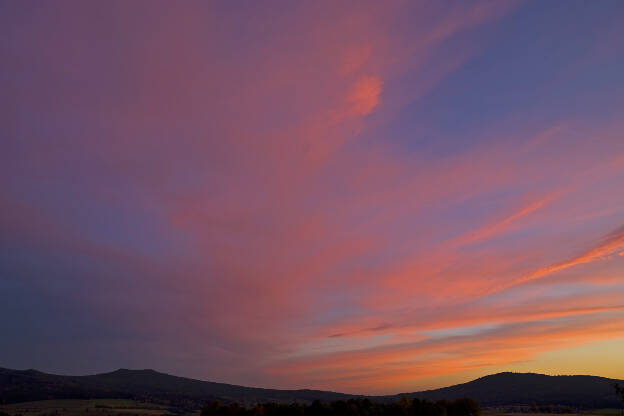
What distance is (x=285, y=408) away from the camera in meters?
149

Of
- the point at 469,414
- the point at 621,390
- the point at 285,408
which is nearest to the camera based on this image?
the point at 621,390

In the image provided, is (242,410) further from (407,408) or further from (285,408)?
(407,408)

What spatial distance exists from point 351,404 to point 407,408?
65.0ft

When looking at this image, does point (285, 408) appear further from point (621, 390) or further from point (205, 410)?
point (621, 390)

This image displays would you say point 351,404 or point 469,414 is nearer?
point 351,404

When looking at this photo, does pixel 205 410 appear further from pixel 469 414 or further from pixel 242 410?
pixel 469 414

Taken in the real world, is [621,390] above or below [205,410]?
above

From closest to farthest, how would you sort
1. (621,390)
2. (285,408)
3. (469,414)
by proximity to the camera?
(621,390), (285,408), (469,414)

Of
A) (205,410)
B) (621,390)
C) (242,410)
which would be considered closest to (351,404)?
(242,410)

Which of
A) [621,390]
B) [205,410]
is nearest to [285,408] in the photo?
[205,410]

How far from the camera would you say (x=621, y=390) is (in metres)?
135

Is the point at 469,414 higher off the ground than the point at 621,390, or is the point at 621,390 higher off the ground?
the point at 621,390

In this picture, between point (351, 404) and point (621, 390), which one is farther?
point (351, 404)

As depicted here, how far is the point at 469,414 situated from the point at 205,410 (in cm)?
9830
